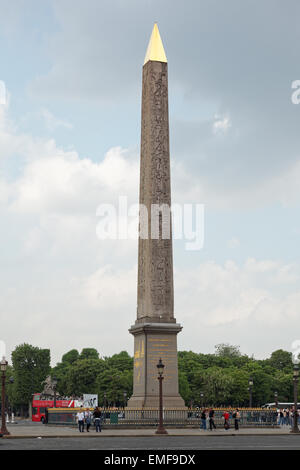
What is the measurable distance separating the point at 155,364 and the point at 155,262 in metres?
5.89

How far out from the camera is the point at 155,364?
4181 centimetres

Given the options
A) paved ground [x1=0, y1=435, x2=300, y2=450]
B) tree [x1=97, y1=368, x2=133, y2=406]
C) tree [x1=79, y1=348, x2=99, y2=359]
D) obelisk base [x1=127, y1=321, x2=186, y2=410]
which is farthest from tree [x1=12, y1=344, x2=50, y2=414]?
paved ground [x1=0, y1=435, x2=300, y2=450]

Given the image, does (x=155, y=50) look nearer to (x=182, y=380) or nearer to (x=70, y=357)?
(x=182, y=380)

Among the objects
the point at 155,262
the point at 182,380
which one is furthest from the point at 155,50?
the point at 182,380

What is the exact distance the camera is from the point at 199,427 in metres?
42.4

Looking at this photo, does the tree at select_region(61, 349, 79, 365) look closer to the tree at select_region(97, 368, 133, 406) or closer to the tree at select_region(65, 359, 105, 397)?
the tree at select_region(65, 359, 105, 397)

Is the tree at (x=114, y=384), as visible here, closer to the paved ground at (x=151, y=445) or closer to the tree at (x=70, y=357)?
the tree at (x=70, y=357)

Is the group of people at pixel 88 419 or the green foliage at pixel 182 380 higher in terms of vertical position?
the green foliage at pixel 182 380

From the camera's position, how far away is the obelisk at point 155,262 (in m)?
42.0

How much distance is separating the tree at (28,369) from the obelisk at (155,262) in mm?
69101

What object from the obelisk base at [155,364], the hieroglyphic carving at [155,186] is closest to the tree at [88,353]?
the hieroglyphic carving at [155,186]

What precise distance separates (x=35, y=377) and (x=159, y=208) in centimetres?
7301
